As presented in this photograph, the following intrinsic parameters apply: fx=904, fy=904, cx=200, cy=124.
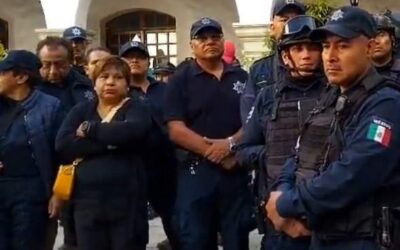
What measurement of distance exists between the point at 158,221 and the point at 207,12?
31.4 ft

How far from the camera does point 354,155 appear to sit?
11.8ft

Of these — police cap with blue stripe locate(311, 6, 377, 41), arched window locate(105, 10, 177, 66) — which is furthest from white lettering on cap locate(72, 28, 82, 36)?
arched window locate(105, 10, 177, 66)

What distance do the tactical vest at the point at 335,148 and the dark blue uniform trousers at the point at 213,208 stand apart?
1.95 meters

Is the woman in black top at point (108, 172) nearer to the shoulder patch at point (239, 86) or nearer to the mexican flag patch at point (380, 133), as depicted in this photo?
the shoulder patch at point (239, 86)

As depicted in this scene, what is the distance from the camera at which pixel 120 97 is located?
18.9 feet

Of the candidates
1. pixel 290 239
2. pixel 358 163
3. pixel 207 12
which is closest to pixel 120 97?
pixel 290 239

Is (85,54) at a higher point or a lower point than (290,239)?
higher

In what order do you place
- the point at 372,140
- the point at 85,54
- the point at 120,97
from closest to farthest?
the point at 372,140 < the point at 120,97 < the point at 85,54

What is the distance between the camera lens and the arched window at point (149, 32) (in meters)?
18.7

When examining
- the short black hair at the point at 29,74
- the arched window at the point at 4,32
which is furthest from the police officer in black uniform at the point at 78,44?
the arched window at the point at 4,32

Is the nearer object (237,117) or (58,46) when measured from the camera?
(237,117)

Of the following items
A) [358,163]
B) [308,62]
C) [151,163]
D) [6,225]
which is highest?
[308,62]

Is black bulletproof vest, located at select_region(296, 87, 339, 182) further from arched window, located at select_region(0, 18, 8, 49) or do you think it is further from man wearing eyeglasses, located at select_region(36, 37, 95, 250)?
arched window, located at select_region(0, 18, 8, 49)

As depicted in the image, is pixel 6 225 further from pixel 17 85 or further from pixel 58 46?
pixel 58 46
